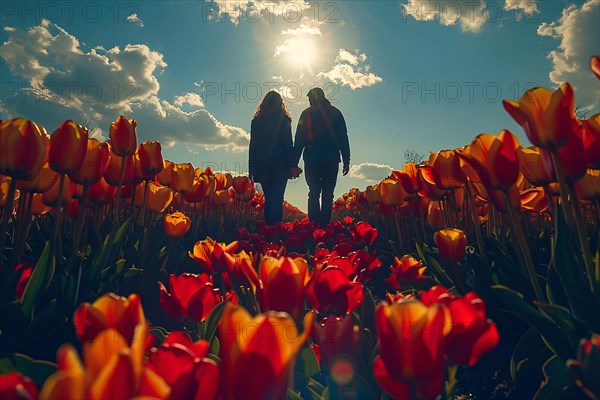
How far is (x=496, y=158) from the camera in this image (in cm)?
156

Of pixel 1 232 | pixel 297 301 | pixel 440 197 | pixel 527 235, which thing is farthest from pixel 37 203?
pixel 527 235

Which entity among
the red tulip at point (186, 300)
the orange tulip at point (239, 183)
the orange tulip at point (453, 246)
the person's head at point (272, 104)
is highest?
the person's head at point (272, 104)

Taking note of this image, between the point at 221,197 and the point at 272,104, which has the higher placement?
the point at 272,104

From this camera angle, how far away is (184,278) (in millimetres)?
1484

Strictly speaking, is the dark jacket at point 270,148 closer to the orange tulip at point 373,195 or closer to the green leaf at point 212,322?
the orange tulip at point 373,195

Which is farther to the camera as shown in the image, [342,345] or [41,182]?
[41,182]

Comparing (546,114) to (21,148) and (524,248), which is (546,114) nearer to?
(524,248)

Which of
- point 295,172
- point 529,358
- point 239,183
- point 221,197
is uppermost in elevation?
point 295,172

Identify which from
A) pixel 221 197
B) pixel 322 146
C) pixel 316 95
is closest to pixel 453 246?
pixel 221 197

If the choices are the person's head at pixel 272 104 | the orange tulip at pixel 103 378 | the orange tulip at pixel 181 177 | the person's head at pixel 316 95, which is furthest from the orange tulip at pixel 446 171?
the person's head at pixel 316 95

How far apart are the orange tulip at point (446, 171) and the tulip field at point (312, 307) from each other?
0.04 ft

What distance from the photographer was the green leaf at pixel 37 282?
57.3 inches

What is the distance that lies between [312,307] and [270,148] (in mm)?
7035

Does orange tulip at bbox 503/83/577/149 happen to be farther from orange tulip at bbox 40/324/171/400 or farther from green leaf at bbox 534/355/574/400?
orange tulip at bbox 40/324/171/400
